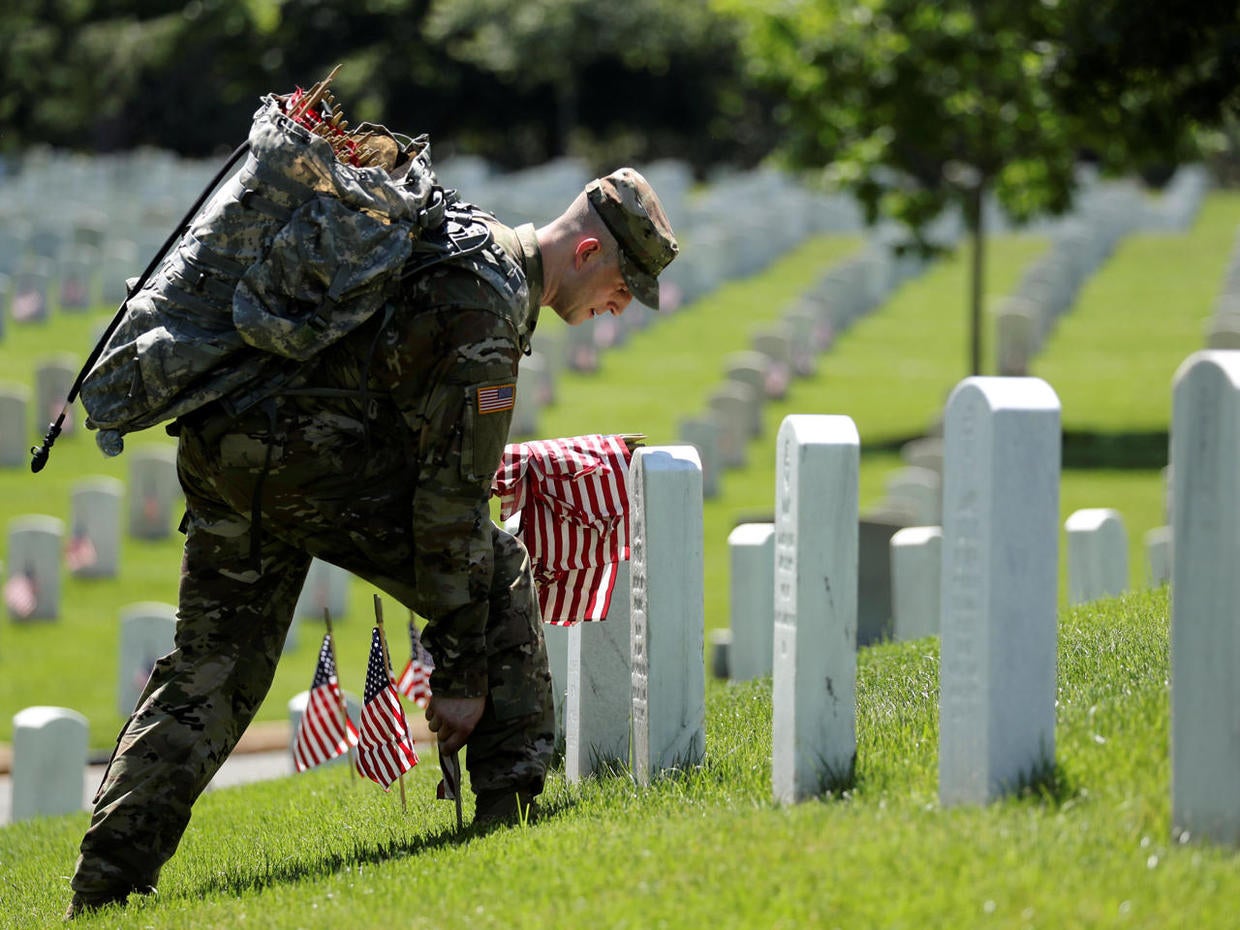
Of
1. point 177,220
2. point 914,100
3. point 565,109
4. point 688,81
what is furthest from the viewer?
point 565,109

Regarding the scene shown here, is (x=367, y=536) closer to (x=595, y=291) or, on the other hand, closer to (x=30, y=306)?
(x=595, y=291)

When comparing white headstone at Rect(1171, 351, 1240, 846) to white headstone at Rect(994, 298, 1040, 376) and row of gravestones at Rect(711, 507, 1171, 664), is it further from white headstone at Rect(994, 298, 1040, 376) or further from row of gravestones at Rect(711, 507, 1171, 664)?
white headstone at Rect(994, 298, 1040, 376)

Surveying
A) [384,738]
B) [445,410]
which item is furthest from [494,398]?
[384,738]

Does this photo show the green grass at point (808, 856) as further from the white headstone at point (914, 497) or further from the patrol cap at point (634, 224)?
the white headstone at point (914, 497)

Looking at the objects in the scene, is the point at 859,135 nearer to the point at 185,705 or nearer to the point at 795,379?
the point at 795,379

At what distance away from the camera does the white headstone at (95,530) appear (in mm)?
12344

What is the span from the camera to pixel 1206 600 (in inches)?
132

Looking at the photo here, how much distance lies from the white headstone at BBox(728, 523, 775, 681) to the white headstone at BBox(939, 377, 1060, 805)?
459 centimetres

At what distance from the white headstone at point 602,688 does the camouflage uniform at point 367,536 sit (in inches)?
16.6

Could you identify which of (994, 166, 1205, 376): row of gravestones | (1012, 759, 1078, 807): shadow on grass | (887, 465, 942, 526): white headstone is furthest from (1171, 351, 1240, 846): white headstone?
(994, 166, 1205, 376): row of gravestones

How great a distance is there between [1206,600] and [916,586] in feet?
16.9

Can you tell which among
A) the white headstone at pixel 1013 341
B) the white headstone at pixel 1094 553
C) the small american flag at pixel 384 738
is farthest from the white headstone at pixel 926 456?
the small american flag at pixel 384 738

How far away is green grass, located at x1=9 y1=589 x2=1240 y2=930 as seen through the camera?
320 centimetres

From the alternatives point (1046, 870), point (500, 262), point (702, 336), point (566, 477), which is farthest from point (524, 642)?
point (702, 336)
